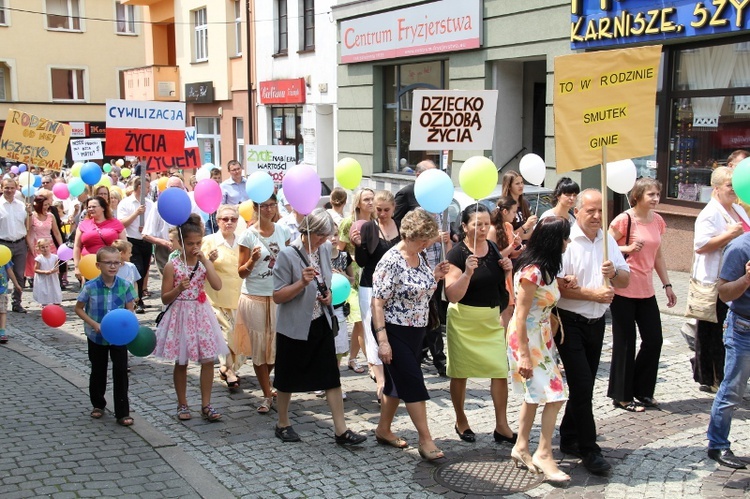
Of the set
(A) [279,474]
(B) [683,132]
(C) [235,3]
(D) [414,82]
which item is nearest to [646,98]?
(A) [279,474]

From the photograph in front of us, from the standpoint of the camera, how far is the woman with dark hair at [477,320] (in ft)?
19.6

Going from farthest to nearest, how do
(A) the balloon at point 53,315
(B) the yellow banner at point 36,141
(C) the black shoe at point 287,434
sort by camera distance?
1. (B) the yellow banner at point 36,141
2. (A) the balloon at point 53,315
3. (C) the black shoe at point 287,434

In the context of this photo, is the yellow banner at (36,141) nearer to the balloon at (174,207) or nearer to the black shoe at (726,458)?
the balloon at (174,207)

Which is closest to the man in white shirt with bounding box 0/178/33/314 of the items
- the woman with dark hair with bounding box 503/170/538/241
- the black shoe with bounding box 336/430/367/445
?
the woman with dark hair with bounding box 503/170/538/241

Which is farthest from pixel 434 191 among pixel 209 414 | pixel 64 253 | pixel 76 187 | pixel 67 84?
pixel 67 84

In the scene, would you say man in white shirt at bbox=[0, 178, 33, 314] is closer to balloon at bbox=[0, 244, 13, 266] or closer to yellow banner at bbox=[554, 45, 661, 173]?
balloon at bbox=[0, 244, 13, 266]

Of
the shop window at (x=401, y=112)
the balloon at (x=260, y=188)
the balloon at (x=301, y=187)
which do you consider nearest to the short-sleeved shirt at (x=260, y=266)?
the balloon at (x=260, y=188)

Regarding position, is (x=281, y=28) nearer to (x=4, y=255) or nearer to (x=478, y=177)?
(x=4, y=255)

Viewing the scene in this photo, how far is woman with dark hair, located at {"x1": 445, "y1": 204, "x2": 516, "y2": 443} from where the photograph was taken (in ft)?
19.6

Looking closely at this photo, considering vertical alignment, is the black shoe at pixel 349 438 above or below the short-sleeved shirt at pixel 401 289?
below

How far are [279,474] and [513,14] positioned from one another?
12.3 metres

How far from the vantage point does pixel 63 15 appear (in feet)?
137

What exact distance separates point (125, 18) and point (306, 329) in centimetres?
4139

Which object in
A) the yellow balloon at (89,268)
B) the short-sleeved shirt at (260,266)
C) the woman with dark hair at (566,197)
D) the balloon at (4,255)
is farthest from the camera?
the balloon at (4,255)
